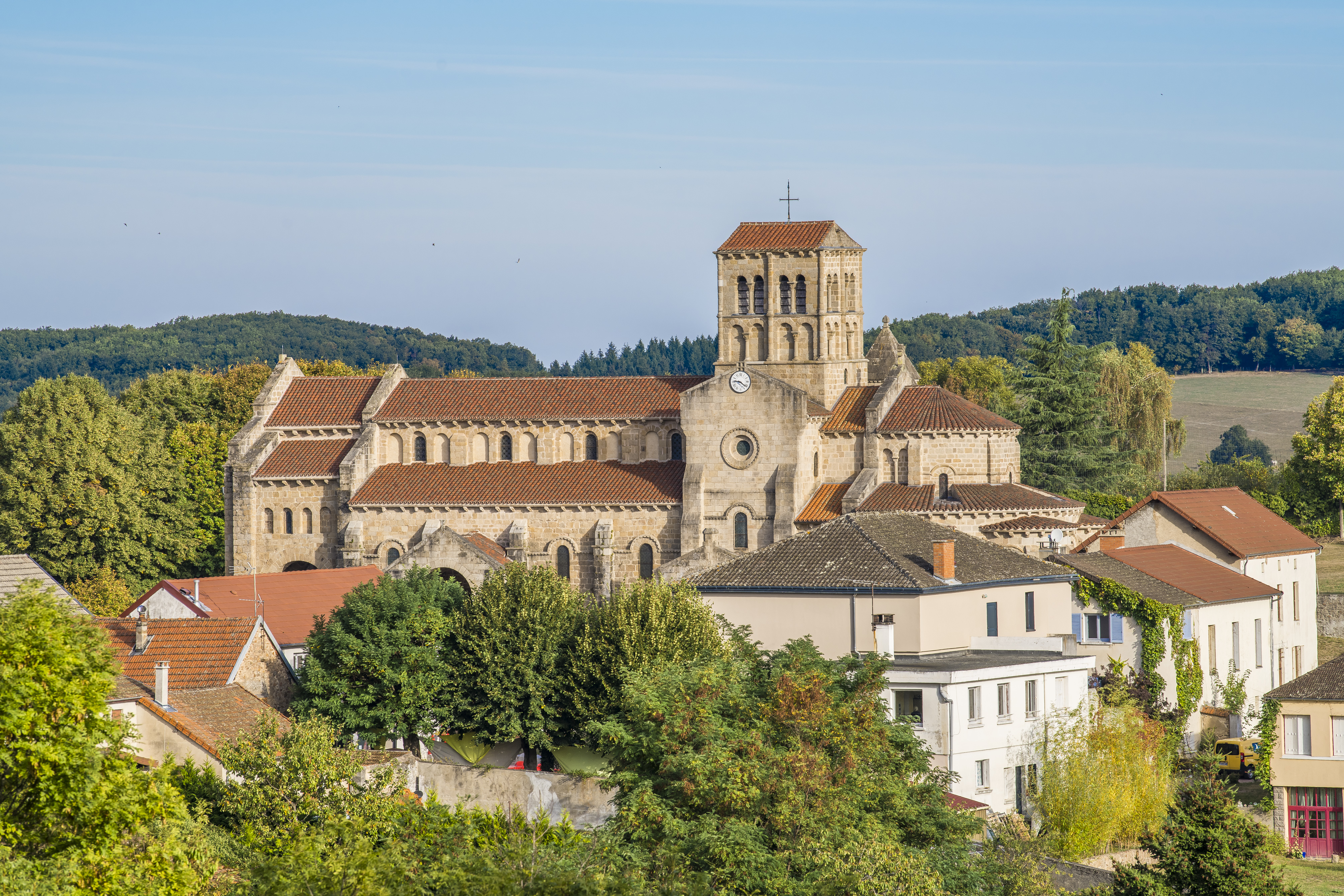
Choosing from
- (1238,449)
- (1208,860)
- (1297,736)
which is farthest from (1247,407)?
(1208,860)

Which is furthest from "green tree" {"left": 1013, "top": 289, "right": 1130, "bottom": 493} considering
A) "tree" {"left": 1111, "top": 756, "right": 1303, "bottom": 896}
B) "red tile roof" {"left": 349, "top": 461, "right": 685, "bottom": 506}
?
"tree" {"left": 1111, "top": 756, "right": 1303, "bottom": 896}

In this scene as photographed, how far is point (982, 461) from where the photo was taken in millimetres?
75688

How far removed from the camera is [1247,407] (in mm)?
179625

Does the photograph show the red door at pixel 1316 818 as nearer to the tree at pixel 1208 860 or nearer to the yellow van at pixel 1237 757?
the yellow van at pixel 1237 757

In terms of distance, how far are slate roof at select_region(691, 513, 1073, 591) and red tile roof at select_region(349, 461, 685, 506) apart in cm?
1654

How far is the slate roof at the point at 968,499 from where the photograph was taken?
72.2 m

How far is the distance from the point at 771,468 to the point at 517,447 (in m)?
11.9

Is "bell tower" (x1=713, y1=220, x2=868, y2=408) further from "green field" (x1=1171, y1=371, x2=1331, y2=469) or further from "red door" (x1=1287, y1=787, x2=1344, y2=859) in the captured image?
"green field" (x1=1171, y1=371, x2=1331, y2=469)

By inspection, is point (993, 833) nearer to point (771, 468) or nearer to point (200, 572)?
point (771, 468)

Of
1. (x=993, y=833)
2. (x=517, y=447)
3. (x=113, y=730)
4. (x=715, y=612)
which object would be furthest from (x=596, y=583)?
(x=113, y=730)

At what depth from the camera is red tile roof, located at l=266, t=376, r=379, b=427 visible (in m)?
84.5

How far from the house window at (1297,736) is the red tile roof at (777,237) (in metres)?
32.1

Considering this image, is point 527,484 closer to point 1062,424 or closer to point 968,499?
point 968,499

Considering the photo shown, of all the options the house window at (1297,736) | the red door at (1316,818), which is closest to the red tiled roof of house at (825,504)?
the house window at (1297,736)
